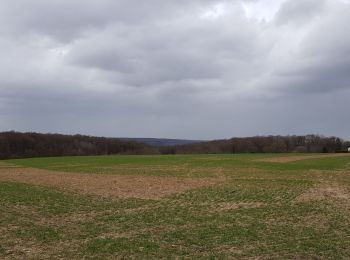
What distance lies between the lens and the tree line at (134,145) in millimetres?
141500

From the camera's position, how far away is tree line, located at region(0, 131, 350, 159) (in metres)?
142

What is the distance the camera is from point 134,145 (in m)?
162

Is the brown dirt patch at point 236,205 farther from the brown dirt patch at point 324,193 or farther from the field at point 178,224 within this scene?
the brown dirt patch at point 324,193

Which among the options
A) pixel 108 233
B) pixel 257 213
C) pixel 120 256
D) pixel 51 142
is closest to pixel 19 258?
pixel 120 256

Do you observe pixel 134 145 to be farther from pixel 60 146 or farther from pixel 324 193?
pixel 324 193

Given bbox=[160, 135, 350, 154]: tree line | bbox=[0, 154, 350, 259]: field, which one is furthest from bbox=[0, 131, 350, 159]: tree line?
bbox=[0, 154, 350, 259]: field

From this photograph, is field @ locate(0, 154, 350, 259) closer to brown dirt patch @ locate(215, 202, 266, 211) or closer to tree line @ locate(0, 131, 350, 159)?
brown dirt patch @ locate(215, 202, 266, 211)

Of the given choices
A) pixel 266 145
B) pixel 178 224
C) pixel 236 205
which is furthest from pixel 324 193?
pixel 266 145

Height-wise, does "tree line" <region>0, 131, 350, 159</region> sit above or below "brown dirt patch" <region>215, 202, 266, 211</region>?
above

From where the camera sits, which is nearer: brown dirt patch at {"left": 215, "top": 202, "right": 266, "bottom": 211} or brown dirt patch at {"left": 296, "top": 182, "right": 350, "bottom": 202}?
brown dirt patch at {"left": 215, "top": 202, "right": 266, "bottom": 211}

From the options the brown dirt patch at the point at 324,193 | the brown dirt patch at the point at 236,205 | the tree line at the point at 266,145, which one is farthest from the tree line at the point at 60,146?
the brown dirt patch at the point at 236,205

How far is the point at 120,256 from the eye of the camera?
10.7 meters

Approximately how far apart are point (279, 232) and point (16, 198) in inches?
556

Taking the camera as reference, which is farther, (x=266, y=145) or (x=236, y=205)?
(x=266, y=145)
